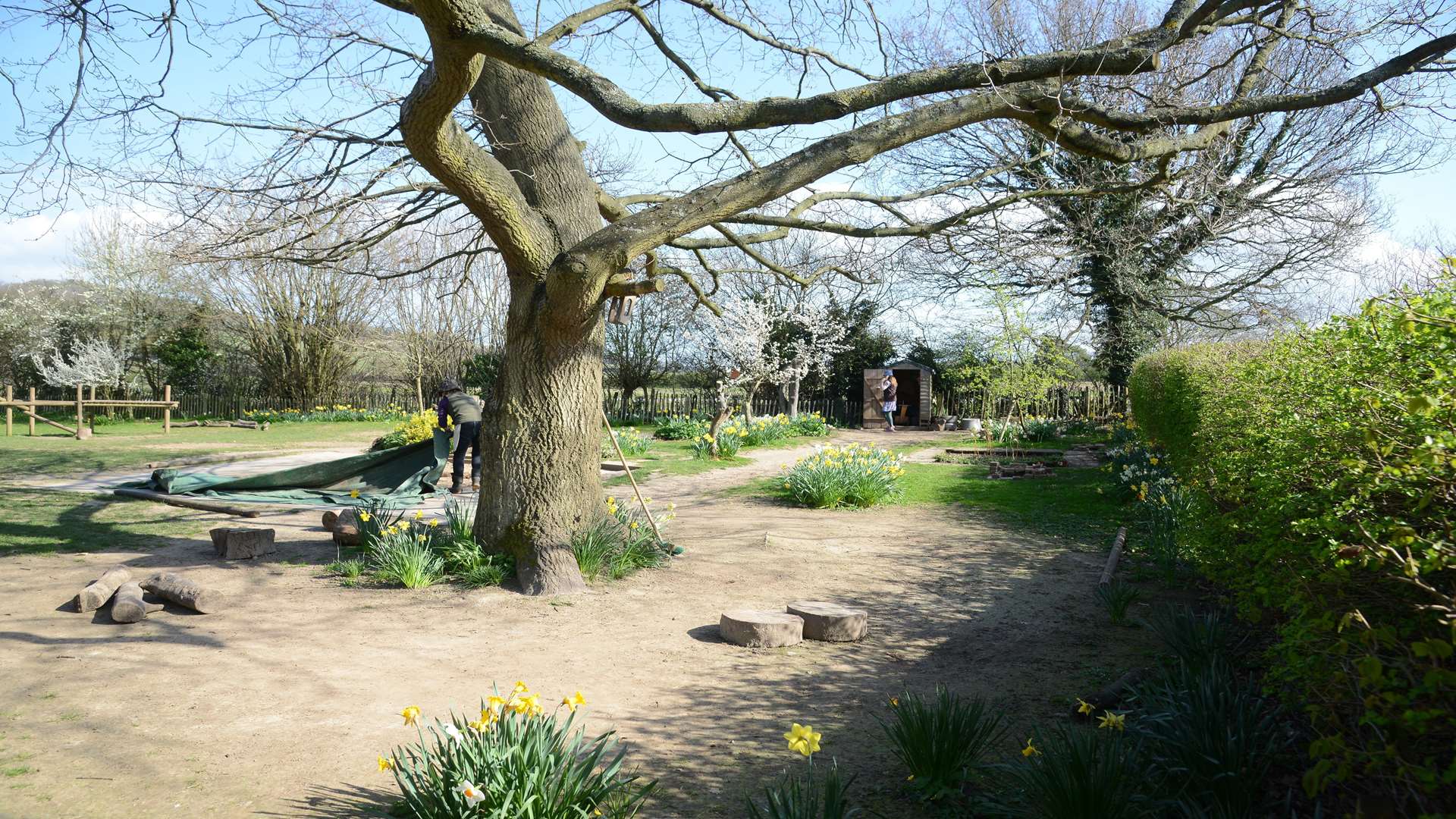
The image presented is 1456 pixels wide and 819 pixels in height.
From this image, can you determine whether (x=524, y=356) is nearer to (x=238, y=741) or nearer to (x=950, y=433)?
(x=238, y=741)

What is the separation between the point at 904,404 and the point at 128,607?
24832mm

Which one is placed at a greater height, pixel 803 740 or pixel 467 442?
pixel 467 442

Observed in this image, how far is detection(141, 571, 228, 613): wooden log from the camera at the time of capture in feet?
18.7

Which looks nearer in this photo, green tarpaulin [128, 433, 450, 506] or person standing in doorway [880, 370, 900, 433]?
green tarpaulin [128, 433, 450, 506]

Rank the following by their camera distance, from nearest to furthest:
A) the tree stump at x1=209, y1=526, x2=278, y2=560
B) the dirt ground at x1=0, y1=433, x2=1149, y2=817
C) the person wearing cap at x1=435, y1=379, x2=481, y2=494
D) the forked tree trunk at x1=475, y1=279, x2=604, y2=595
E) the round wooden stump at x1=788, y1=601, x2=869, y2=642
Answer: the dirt ground at x1=0, y1=433, x2=1149, y2=817 < the round wooden stump at x1=788, y1=601, x2=869, y2=642 < the forked tree trunk at x1=475, y1=279, x2=604, y2=595 < the tree stump at x1=209, y1=526, x2=278, y2=560 < the person wearing cap at x1=435, y1=379, x2=481, y2=494

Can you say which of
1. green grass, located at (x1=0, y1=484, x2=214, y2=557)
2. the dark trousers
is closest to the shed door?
the dark trousers

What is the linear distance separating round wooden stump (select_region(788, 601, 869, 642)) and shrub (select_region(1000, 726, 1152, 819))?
2403 mm

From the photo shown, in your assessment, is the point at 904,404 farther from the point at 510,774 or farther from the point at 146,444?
the point at 510,774

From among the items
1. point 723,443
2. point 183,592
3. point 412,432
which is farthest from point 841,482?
point 412,432

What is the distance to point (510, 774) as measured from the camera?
283cm

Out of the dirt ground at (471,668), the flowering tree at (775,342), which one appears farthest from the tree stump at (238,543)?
the flowering tree at (775,342)

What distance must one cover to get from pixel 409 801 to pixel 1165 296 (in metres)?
21.9

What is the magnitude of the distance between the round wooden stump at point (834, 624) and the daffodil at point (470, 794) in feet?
9.86

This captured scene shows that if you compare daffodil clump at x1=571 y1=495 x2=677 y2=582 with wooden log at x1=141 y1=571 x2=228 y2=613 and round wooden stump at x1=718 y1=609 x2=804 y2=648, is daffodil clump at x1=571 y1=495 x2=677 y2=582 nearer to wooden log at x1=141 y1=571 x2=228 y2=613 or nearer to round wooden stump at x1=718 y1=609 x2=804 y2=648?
round wooden stump at x1=718 y1=609 x2=804 y2=648
